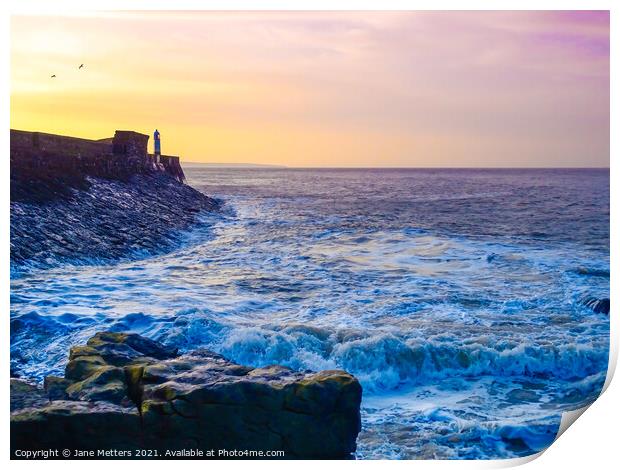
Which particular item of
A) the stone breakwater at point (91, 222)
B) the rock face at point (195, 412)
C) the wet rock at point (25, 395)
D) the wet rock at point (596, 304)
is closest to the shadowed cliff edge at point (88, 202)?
the stone breakwater at point (91, 222)

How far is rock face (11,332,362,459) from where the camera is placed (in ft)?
20.2

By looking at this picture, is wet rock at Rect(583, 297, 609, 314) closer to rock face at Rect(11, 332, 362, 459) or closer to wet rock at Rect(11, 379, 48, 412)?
rock face at Rect(11, 332, 362, 459)

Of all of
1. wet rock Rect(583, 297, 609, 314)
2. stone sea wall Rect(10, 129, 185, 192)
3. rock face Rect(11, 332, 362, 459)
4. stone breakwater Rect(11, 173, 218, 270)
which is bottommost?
rock face Rect(11, 332, 362, 459)

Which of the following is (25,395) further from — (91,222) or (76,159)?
(76,159)

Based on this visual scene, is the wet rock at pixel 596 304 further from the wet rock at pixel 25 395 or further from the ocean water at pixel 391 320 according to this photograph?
the wet rock at pixel 25 395

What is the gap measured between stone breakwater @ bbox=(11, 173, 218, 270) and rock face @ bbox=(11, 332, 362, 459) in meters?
4.56

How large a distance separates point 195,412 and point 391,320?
13.8 ft

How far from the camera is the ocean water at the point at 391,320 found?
7367 mm

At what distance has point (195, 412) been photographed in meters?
6.18

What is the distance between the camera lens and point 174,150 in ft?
35.5

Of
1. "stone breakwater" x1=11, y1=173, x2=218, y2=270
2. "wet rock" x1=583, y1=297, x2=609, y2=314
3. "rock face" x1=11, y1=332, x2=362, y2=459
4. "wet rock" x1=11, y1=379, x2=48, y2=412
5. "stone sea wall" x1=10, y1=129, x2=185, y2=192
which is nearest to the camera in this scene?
"rock face" x1=11, y1=332, x2=362, y2=459

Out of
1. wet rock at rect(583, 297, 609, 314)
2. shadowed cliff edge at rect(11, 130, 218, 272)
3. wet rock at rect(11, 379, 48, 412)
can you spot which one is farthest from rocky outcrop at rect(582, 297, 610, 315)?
wet rock at rect(11, 379, 48, 412)

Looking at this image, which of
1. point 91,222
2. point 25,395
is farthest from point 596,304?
point 91,222
